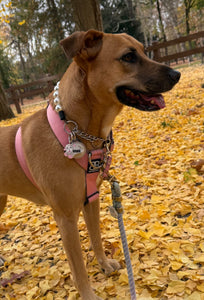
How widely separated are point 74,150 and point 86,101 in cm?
36

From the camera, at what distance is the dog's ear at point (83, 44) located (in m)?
1.70

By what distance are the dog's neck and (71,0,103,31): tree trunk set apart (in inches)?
213

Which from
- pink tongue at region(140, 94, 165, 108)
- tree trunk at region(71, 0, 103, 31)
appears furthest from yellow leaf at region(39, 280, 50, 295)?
tree trunk at region(71, 0, 103, 31)

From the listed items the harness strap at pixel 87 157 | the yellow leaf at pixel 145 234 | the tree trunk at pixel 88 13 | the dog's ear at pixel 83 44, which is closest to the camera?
the dog's ear at pixel 83 44

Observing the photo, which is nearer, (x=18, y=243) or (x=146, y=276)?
(x=146, y=276)

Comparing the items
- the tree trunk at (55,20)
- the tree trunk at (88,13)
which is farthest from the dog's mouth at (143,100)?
the tree trunk at (55,20)

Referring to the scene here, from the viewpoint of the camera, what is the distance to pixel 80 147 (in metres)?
1.75

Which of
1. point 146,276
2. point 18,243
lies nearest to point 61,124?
point 146,276

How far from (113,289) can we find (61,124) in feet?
4.82

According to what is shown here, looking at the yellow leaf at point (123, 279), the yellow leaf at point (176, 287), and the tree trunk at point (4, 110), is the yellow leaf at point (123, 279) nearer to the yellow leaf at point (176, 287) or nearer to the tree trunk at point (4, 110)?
the yellow leaf at point (176, 287)

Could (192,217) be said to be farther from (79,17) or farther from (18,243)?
(79,17)

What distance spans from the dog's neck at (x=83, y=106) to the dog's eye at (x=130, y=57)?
31cm

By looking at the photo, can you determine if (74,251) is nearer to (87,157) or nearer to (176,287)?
(87,157)

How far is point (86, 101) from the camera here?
178cm
